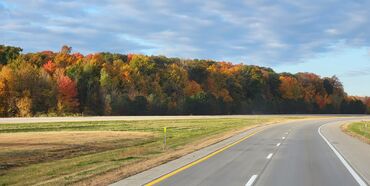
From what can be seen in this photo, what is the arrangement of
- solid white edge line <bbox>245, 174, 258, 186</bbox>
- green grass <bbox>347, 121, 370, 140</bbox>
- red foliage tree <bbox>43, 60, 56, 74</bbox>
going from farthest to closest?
red foliage tree <bbox>43, 60, 56, 74</bbox> → green grass <bbox>347, 121, 370, 140</bbox> → solid white edge line <bbox>245, 174, 258, 186</bbox>

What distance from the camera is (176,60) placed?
147m

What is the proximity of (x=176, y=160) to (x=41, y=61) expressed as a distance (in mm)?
97591

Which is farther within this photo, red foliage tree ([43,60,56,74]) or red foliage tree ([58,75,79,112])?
red foliage tree ([43,60,56,74])

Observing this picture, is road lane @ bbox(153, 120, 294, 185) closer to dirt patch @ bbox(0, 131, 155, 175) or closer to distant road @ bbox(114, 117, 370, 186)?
distant road @ bbox(114, 117, 370, 186)

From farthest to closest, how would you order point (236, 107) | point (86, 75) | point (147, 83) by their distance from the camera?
point (236, 107), point (147, 83), point (86, 75)

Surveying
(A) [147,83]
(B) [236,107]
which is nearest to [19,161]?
(A) [147,83]

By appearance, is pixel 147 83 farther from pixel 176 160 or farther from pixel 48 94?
pixel 176 160

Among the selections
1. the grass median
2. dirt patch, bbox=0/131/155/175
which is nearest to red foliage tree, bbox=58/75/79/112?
the grass median

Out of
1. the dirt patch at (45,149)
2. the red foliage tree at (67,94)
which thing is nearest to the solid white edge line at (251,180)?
the dirt patch at (45,149)

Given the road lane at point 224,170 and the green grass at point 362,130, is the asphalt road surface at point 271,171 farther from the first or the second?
the green grass at point 362,130

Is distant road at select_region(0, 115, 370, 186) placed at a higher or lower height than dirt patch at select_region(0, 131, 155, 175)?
higher

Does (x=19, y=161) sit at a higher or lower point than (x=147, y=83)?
lower

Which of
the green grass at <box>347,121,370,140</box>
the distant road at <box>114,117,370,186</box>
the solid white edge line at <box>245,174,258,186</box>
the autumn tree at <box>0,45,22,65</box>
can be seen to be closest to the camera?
the solid white edge line at <box>245,174,258,186</box>

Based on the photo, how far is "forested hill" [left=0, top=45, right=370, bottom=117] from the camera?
93.8 meters
